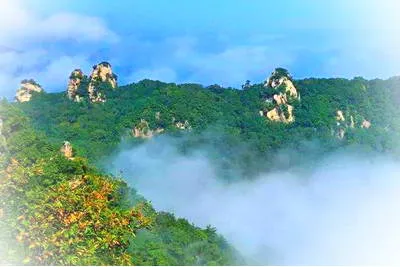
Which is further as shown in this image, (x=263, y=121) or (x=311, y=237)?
(x=263, y=121)

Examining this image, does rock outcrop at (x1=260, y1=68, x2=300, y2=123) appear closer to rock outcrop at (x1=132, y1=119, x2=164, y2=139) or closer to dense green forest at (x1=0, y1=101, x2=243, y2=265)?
rock outcrop at (x1=132, y1=119, x2=164, y2=139)

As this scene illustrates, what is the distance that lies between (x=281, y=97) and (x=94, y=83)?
28.1m

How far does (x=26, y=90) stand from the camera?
10188 cm

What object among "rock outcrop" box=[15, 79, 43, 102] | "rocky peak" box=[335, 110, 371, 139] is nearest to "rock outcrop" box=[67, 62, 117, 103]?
"rock outcrop" box=[15, 79, 43, 102]

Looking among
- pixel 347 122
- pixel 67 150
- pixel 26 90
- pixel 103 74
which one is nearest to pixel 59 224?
pixel 67 150

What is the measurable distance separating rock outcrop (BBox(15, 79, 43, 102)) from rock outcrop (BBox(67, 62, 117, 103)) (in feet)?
15.2

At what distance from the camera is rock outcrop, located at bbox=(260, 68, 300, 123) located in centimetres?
11086

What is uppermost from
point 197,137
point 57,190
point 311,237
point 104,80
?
point 104,80

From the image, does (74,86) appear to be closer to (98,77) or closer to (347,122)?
(98,77)

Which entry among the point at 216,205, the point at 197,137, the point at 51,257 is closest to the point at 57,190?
the point at 51,257

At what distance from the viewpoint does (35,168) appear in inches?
562

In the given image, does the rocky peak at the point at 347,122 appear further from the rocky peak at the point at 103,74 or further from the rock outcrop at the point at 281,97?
the rocky peak at the point at 103,74

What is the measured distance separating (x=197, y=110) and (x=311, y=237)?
36.8 metres

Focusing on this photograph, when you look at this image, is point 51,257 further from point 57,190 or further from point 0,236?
point 57,190
